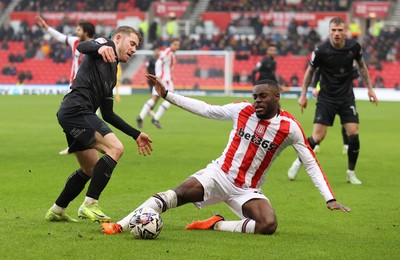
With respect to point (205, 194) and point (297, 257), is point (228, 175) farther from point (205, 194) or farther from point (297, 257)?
point (297, 257)

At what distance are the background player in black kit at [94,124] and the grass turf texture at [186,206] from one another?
0.31m

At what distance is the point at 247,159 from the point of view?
879cm

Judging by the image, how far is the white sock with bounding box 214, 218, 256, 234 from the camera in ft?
28.3

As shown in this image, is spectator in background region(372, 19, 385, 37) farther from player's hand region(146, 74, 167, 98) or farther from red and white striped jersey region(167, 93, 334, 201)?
player's hand region(146, 74, 167, 98)

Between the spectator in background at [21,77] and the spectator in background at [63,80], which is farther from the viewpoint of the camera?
the spectator in background at [21,77]

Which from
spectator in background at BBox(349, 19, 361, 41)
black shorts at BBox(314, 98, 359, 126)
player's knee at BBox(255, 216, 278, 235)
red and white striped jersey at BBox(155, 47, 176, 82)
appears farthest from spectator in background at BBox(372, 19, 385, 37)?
player's knee at BBox(255, 216, 278, 235)

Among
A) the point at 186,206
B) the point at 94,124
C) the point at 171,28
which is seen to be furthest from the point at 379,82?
the point at 94,124

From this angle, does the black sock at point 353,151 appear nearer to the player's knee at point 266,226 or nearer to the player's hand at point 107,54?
the player's knee at point 266,226

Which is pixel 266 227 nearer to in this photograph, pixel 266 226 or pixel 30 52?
pixel 266 226

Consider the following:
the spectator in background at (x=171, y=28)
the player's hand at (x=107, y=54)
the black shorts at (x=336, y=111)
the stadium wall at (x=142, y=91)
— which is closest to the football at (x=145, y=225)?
the player's hand at (x=107, y=54)

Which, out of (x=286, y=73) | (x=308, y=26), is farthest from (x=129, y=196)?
(x=308, y=26)

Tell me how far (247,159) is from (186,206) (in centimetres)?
204

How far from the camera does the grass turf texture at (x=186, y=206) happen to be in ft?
24.8

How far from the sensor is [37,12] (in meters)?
57.3
